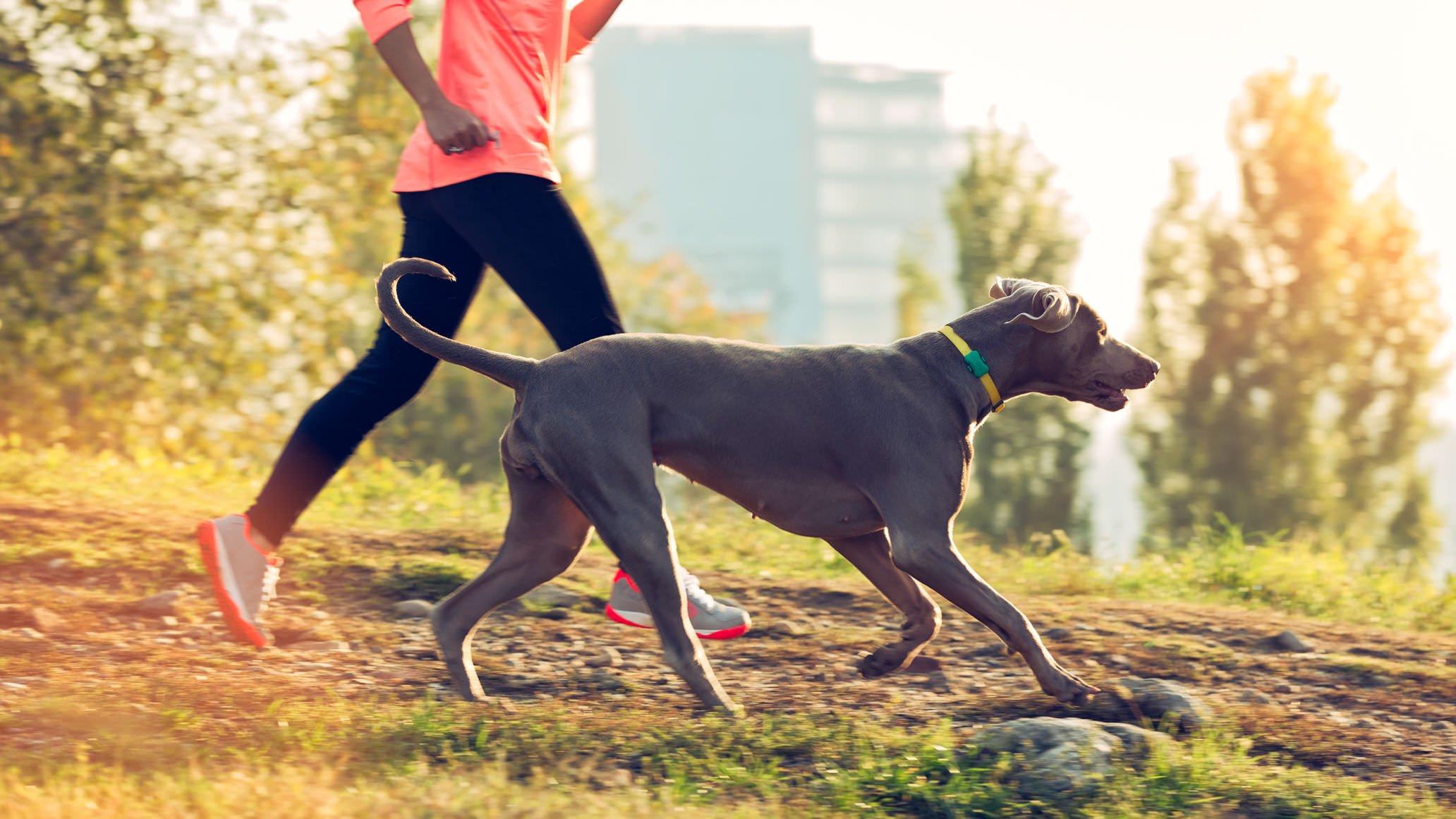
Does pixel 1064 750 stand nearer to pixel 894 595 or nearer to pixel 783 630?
pixel 894 595

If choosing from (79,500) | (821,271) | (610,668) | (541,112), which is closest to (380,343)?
(541,112)

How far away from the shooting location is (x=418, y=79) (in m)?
4.14

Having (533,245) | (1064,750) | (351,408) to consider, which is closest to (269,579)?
(351,408)

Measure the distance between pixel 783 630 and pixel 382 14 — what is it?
2.37 m

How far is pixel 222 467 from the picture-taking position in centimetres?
946

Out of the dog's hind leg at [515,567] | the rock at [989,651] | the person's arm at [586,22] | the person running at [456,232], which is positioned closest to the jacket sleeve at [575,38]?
the person's arm at [586,22]

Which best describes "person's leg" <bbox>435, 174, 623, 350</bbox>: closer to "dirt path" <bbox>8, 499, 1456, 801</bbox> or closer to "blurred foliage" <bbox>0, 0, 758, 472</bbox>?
"dirt path" <bbox>8, 499, 1456, 801</bbox>

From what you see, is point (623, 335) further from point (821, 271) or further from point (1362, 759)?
point (821, 271)

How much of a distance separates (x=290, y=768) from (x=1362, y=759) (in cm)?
260

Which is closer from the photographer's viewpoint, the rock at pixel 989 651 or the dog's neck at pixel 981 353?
the dog's neck at pixel 981 353

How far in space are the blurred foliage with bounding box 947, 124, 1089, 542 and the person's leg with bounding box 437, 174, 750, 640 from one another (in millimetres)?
7779

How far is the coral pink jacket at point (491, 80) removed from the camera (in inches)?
163

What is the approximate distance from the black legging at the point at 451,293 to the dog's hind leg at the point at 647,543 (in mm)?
688

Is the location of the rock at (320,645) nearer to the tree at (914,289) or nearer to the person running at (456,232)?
the person running at (456,232)
